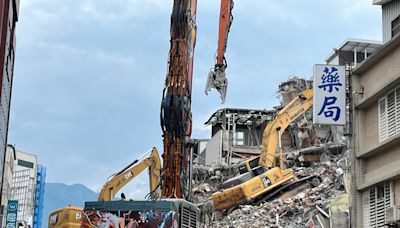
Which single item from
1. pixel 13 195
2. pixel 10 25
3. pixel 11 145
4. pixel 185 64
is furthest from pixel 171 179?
pixel 13 195

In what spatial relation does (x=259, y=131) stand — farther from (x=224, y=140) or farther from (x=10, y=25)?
(x=10, y=25)

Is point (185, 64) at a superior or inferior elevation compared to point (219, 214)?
superior

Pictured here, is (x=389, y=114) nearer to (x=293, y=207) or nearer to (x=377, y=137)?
(x=377, y=137)

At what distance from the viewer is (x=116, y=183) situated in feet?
110

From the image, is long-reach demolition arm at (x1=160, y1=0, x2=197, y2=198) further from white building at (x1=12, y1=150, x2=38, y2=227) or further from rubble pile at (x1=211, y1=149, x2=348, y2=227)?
white building at (x1=12, y1=150, x2=38, y2=227)

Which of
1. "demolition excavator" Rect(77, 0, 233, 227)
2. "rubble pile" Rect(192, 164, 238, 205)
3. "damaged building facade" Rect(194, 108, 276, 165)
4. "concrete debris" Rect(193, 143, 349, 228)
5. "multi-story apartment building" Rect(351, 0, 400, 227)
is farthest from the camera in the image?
"damaged building facade" Rect(194, 108, 276, 165)

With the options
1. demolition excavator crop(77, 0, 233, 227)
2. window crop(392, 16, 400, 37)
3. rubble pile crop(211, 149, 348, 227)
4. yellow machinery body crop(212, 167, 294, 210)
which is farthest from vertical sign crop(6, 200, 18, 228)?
window crop(392, 16, 400, 37)

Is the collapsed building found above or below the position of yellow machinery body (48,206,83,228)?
above

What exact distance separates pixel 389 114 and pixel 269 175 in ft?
69.0

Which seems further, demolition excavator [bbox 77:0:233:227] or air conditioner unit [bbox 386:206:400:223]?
demolition excavator [bbox 77:0:233:227]

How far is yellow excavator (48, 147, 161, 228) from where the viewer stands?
1248 inches

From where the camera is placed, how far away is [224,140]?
60906 millimetres

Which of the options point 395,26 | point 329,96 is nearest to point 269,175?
point 395,26

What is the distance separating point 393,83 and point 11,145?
64.1 m
